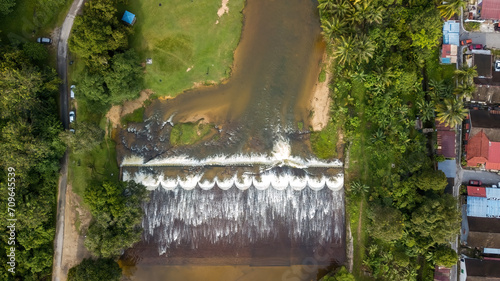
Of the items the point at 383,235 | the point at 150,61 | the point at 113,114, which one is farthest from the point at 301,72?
the point at 113,114

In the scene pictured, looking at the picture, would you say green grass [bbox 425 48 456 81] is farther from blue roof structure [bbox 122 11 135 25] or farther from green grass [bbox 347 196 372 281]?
Answer: blue roof structure [bbox 122 11 135 25]

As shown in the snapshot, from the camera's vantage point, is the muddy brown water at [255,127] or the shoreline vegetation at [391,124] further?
the muddy brown water at [255,127]

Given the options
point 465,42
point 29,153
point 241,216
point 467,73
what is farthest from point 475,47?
point 29,153

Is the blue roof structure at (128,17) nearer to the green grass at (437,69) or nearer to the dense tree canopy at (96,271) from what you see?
the dense tree canopy at (96,271)

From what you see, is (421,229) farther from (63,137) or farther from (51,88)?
(51,88)

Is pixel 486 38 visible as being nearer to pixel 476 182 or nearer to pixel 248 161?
pixel 476 182

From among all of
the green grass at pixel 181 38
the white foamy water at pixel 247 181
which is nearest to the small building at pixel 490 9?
the white foamy water at pixel 247 181
